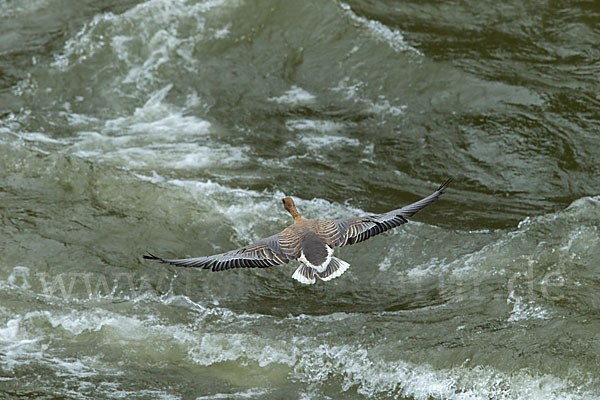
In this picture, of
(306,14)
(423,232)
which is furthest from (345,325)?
(306,14)

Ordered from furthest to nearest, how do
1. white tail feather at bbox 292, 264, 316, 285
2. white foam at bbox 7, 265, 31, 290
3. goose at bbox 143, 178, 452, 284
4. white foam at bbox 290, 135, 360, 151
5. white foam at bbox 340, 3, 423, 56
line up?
white foam at bbox 340, 3, 423, 56, white foam at bbox 290, 135, 360, 151, white foam at bbox 7, 265, 31, 290, white tail feather at bbox 292, 264, 316, 285, goose at bbox 143, 178, 452, 284

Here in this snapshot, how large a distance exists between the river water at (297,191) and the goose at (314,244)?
56cm

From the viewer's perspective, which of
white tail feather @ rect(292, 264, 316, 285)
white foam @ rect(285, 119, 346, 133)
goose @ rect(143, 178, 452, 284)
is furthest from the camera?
white foam @ rect(285, 119, 346, 133)

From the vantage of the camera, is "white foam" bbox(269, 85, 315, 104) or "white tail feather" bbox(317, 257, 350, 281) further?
"white foam" bbox(269, 85, 315, 104)

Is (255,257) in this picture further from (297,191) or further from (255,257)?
(297,191)

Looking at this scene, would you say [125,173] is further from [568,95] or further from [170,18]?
[568,95]

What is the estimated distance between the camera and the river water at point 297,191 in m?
6.16

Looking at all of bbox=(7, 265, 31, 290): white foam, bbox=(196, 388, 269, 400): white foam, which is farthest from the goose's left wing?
bbox=(7, 265, 31, 290): white foam

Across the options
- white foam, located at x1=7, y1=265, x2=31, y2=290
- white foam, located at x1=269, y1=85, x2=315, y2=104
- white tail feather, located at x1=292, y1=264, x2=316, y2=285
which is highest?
white foam, located at x1=269, y1=85, x2=315, y2=104

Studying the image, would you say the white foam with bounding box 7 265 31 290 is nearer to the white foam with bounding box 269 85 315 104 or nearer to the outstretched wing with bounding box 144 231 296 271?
the outstretched wing with bounding box 144 231 296 271

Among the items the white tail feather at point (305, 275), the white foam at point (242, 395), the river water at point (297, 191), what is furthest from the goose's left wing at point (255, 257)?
the white foam at point (242, 395)

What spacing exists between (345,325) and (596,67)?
496 cm

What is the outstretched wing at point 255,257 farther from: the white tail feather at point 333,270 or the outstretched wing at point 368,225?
the outstretched wing at point 368,225

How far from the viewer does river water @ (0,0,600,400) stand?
20.2 feet
